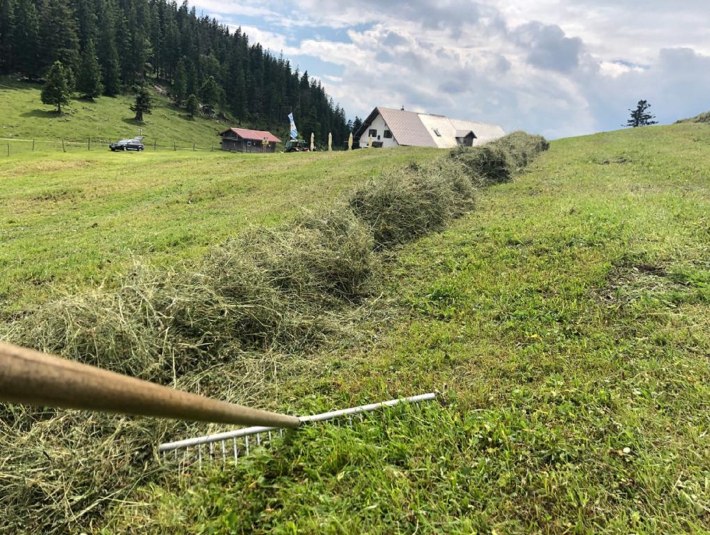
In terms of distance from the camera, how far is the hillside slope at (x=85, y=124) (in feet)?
160

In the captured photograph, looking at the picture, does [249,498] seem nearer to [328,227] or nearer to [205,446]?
[205,446]

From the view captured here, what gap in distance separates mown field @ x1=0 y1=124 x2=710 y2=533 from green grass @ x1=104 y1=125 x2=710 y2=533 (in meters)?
0.01

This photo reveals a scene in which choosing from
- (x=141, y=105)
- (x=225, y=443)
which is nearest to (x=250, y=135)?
(x=141, y=105)

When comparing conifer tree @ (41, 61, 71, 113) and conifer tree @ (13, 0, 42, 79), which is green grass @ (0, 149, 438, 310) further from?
conifer tree @ (13, 0, 42, 79)

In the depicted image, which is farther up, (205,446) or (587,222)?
(587,222)

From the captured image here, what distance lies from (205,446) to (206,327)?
143 cm

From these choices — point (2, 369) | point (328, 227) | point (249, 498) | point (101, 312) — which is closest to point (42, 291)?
point (101, 312)

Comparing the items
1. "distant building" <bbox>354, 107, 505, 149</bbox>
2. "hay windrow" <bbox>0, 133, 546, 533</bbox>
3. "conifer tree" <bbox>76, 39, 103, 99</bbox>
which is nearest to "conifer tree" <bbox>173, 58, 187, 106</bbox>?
"conifer tree" <bbox>76, 39, 103, 99</bbox>

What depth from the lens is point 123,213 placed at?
12.4 metres

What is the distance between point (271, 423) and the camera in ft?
8.33

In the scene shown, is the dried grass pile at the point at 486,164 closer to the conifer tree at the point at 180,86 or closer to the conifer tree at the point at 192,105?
the conifer tree at the point at 192,105

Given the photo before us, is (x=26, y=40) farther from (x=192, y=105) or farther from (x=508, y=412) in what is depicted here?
(x=508, y=412)

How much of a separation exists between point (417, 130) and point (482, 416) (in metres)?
50.6

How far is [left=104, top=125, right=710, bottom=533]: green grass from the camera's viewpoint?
2.37m
